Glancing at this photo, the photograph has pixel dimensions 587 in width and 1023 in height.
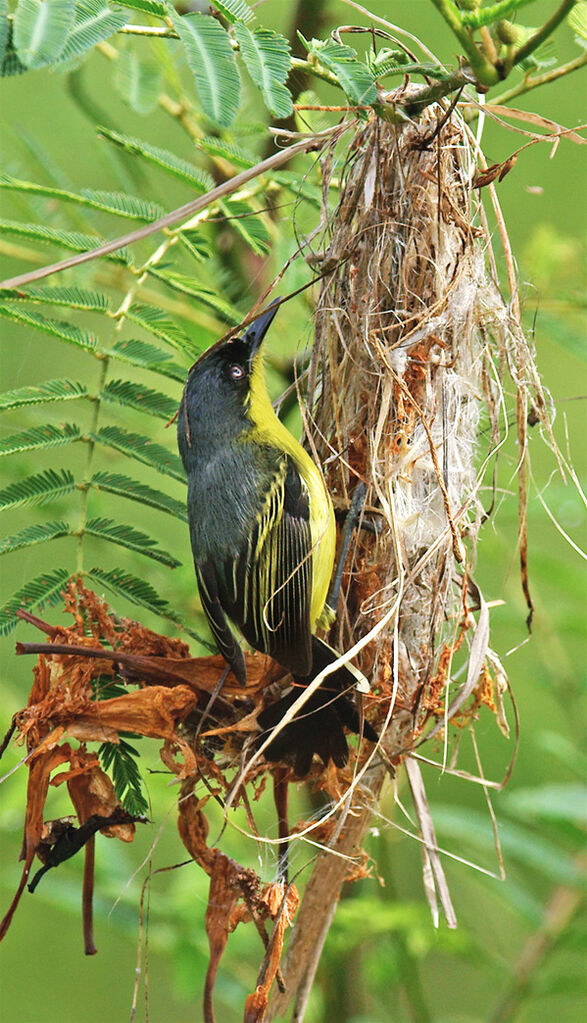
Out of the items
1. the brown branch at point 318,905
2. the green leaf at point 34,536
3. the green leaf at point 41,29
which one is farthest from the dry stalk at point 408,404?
the green leaf at point 41,29

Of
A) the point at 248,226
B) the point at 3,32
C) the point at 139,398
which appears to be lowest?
the point at 139,398

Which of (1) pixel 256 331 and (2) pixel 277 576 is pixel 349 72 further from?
(2) pixel 277 576

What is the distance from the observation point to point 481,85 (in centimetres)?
170

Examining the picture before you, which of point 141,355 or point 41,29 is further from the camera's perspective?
point 141,355

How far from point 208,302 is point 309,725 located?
935mm

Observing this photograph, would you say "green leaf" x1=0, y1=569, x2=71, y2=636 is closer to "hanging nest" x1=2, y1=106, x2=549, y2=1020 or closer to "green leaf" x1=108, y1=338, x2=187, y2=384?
"hanging nest" x1=2, y1=106, x2=549, y2=1020

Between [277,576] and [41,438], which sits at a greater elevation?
[41,438]

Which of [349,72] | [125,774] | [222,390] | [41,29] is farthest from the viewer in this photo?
[222,390]

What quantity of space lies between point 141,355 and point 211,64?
2.16 feet

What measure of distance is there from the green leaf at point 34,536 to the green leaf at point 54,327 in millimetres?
381

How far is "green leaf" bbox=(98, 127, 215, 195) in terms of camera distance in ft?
6.51

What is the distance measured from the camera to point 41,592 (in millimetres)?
1985

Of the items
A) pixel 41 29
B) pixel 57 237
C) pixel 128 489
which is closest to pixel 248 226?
pixel 57 237

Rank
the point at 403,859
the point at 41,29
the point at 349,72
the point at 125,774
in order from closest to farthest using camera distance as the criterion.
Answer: the point at 41,29 → the point at 349,72 → the point at 125,774 → the point at 403,859
